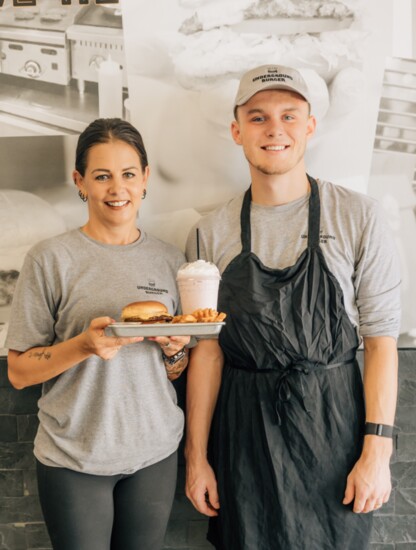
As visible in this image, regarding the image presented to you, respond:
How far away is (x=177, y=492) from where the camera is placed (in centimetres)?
240

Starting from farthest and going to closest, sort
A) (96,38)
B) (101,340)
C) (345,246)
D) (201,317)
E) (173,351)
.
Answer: (96,38) < (345,246) < (173,351) < (201,317) < (101,340)

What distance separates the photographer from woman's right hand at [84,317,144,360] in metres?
1.53

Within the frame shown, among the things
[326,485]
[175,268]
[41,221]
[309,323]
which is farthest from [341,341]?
[41,221]

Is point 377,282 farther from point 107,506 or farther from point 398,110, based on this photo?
point 107,506

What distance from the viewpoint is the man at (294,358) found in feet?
6.03

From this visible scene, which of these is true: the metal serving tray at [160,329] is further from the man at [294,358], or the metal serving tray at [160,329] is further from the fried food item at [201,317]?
the man at [294,358]

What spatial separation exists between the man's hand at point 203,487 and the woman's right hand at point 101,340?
665 millimetres

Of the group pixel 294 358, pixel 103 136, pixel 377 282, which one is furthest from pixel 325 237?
pixel 103 136

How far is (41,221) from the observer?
7.78 ft

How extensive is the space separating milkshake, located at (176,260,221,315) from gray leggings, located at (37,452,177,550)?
528 mm

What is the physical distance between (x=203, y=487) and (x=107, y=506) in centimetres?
41

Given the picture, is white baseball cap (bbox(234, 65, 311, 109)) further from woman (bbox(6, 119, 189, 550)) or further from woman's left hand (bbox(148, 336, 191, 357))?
woman's left hand (bbox(148, 336, 191, 357))

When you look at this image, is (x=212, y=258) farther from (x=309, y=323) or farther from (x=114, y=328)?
(x=114, y=328)

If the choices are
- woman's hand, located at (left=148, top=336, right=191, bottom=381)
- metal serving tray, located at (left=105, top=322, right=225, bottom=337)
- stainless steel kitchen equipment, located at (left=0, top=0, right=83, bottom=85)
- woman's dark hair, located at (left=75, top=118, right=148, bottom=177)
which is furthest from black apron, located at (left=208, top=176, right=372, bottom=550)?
stainless steel kitchen equipment, located at (left=0, top=0, right=83, bottom=85)
